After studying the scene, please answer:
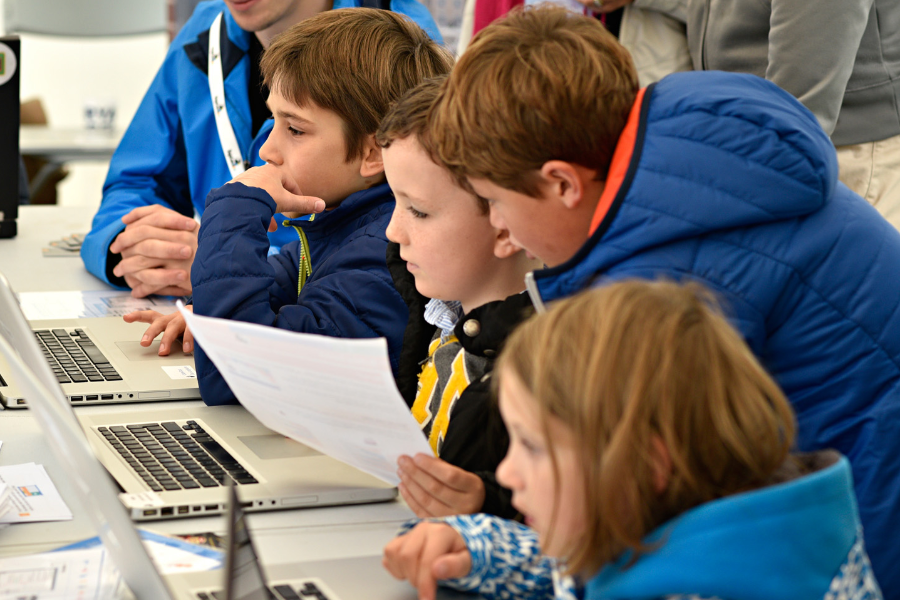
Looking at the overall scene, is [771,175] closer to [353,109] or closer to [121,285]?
[353,109]

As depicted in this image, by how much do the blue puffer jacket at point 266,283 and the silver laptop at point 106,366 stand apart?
10 centimetres

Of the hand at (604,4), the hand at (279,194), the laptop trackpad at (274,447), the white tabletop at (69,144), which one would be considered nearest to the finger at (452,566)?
the laptop trackpad at (274,447)

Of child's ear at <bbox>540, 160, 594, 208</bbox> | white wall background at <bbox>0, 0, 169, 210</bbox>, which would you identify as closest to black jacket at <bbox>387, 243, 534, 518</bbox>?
child's ear at <bbox>540, 160, 594, 208</bbox>

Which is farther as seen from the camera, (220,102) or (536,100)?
(220,102)

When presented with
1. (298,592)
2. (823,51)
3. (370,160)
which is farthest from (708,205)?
(823,51)

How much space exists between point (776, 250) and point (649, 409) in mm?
350

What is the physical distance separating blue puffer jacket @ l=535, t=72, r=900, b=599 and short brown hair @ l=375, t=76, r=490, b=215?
26cm

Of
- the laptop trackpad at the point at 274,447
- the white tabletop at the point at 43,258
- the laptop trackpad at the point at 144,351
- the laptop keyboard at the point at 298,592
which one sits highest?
the laptop keyboard at the point at 298,592

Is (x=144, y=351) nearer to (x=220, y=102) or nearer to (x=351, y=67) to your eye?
(x=351, y=67)

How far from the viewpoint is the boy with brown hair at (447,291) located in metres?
1.03

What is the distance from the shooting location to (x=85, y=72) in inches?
238

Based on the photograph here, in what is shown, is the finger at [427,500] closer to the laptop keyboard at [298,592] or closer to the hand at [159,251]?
the laptop keyboard at [298,592]

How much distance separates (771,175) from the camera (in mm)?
849

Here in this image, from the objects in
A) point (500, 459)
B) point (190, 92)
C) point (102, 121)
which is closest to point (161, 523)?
point (500, 459)
